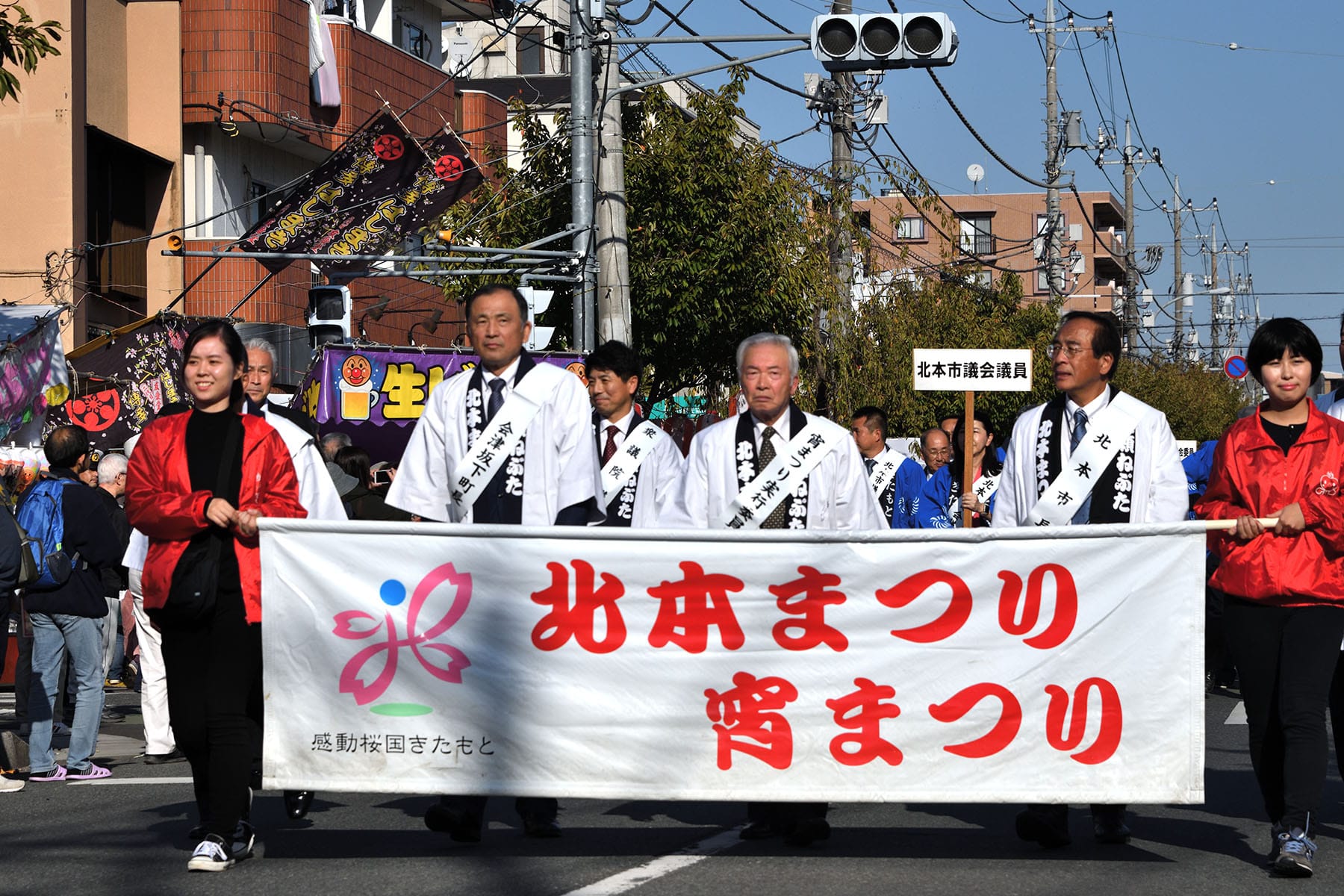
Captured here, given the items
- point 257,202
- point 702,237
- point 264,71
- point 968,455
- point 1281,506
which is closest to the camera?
point 1281,506

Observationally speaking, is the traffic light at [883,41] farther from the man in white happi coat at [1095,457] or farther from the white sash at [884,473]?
the man in white happi coat at [1095,457]

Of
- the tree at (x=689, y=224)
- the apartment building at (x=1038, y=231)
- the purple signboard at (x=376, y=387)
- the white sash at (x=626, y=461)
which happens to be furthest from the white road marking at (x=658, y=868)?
the apartment building at (x=1038, y=231)

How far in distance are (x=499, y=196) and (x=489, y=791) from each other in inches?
581

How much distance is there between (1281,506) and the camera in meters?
5.98

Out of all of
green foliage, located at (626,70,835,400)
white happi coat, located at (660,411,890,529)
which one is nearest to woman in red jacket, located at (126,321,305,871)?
white happi coat, located at (660,411,890,529)

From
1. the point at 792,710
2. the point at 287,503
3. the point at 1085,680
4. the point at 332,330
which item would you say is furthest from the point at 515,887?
the point at 332,330

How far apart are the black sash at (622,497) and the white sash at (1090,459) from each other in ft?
7.34

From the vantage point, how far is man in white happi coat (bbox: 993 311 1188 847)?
6.40 m

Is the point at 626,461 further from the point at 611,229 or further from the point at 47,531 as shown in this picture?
the point at 611,229

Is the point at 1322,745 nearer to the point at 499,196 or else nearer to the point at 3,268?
Answer: the point at 499,196

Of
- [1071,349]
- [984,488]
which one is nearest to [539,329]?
[984,488]

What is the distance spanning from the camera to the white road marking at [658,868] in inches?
220

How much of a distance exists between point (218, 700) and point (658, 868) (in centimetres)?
A: 160

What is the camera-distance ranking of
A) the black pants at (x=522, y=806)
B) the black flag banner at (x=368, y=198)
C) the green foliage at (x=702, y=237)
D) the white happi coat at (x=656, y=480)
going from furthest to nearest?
the green foliage at (x=702, y=237)
the black flag banner at (x=368, y=198)
the white happi coat at (x=656, y=480)
the black pants at (x=522, y=806)
